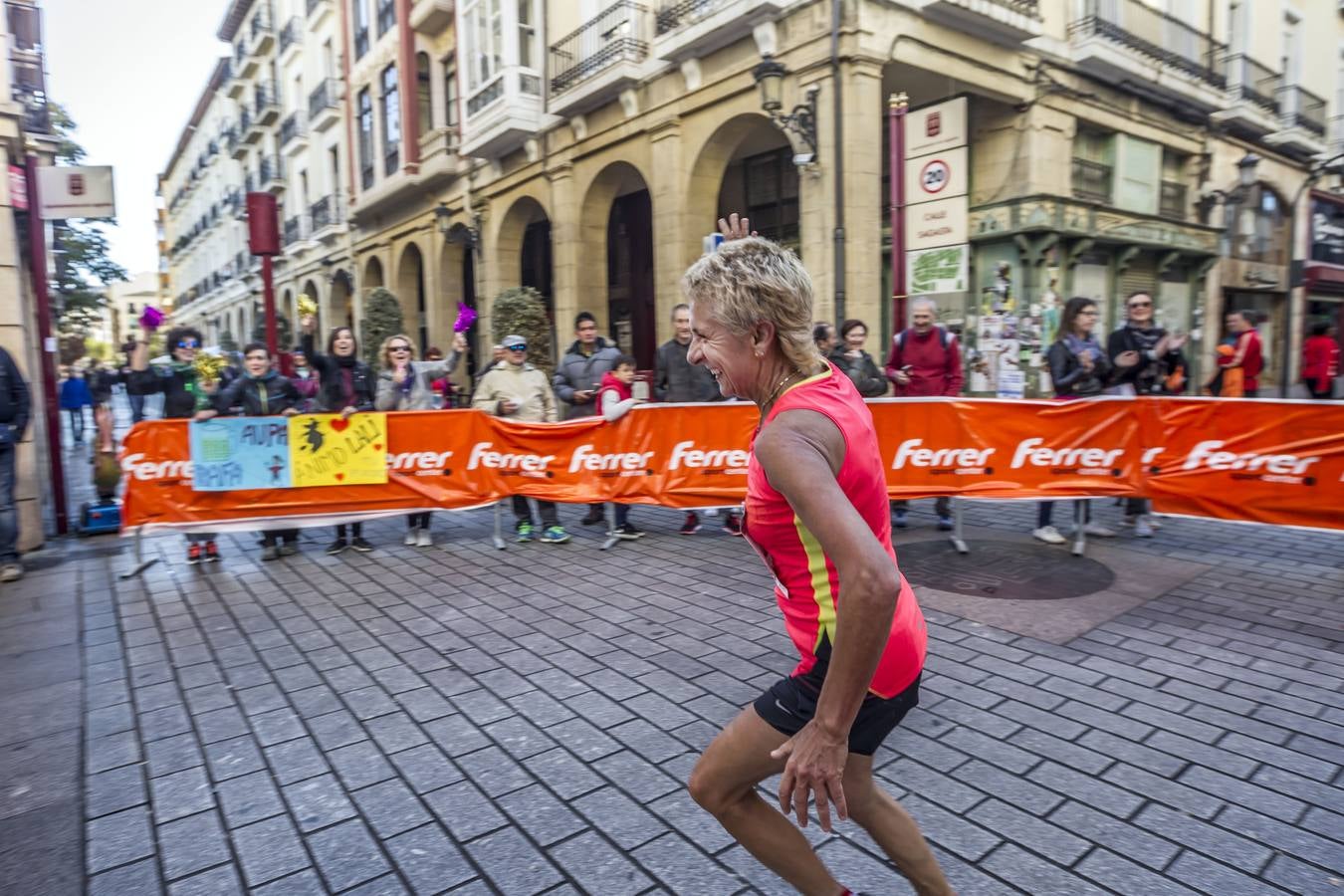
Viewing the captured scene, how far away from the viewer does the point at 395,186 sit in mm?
23359

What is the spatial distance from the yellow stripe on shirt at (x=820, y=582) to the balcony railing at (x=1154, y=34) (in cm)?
1671

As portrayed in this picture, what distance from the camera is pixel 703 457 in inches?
278

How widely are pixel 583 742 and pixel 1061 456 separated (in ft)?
15.7

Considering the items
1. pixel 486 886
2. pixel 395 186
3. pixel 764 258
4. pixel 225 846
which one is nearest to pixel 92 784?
pixel 225 846

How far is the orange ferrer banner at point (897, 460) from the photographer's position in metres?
5.70

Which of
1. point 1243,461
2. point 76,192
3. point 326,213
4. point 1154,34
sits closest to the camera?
point 1243,461

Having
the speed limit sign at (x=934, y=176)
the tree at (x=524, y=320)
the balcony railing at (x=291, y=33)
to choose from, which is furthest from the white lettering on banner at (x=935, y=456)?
the balcony railing at (x=291, y=33)

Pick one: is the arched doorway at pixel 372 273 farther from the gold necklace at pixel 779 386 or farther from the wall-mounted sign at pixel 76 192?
the gold necklace at pixel 779 386

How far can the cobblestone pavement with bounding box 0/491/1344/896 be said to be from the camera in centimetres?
255

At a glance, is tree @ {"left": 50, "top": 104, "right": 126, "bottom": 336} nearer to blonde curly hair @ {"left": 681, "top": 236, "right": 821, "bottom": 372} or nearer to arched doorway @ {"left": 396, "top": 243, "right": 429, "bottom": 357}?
arched doorway @ {"left": 396, "top": 243, "right": 429, "bottom": 357}

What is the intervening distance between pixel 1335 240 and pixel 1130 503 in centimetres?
2448

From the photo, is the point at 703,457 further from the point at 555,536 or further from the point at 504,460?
the point at 504,460

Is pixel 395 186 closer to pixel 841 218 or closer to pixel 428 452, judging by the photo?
pixel 841 218

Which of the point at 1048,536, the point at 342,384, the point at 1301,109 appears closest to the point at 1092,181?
the point at 1301,109
